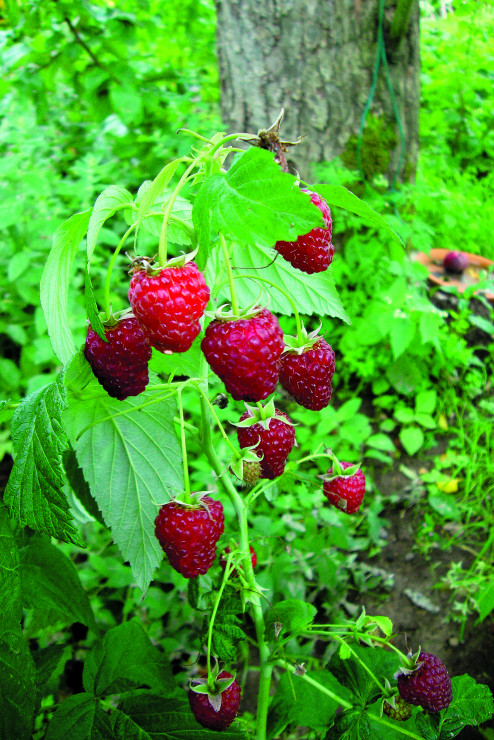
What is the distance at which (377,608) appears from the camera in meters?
1.63

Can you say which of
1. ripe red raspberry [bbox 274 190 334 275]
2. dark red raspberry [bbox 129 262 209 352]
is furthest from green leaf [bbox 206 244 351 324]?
dark red raspberry [bbox 129 262 209 352]

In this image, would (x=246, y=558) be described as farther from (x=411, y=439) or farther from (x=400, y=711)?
(x=411, y=439)

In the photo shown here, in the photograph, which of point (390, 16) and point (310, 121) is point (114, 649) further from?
point (390, 16)

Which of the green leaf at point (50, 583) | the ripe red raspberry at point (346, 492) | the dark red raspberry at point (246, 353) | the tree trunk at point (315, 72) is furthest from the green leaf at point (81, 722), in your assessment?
the tree trunk at point (315, 72)

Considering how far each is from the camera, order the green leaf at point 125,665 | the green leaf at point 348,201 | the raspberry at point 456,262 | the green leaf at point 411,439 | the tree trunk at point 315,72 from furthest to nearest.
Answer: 1. the raspberry at point 456,262
2. the tree trunk at point 315,72
3. the green leaf at point 411,439
4. the green leaf at point 125,665
5. the green leaf at point 348,201

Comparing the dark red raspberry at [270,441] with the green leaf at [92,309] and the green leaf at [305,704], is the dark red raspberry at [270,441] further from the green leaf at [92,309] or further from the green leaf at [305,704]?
the green leaf at [305,704]

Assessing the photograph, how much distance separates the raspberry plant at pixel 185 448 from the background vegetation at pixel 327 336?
1.47ft

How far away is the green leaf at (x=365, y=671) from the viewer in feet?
2.68

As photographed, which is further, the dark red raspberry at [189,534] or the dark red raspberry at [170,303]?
the dark red raspberry at [189,534]

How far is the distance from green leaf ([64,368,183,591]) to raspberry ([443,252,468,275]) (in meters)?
2.38

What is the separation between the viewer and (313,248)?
58 cm

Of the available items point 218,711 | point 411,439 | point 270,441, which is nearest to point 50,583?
point 218,711

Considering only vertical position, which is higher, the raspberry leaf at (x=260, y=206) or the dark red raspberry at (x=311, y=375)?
the raspberry leaf at (x=260, y=206)

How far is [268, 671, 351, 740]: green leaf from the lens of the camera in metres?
0.84
